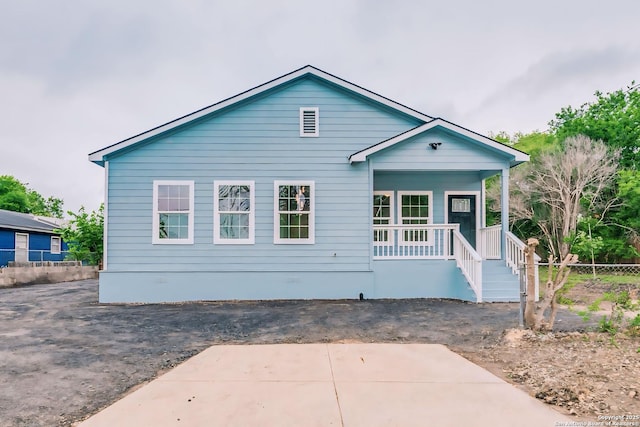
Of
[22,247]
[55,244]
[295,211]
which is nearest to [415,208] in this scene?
[295,211]

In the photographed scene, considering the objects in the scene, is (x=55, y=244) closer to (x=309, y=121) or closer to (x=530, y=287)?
(x=309, y=121)

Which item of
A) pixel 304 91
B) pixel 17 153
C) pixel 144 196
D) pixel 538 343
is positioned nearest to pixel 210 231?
pixel 144 196

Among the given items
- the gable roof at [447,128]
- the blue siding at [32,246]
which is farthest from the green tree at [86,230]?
the gable roof at [447,128]

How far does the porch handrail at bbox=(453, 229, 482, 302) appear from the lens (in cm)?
873

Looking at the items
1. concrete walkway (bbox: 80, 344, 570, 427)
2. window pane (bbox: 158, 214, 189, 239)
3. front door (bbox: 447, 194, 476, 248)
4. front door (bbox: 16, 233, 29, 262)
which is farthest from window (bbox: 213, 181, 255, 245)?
front door (bbox: 16, 233, 29, 262)

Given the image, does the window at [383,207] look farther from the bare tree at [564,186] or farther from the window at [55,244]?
the window at [55,244]

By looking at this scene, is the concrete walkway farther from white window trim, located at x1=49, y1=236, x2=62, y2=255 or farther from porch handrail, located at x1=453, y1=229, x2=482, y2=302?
white window trim, located at x1=49, y1=236, x2=62, y2=255

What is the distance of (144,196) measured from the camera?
9.70 metres

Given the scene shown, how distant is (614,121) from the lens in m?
21.5

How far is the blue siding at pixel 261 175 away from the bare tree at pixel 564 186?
547 inches

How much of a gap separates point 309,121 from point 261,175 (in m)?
2.07

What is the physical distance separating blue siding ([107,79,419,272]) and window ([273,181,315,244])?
0.19m

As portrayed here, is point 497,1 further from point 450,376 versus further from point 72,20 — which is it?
point 72,20

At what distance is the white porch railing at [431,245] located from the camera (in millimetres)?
9000
